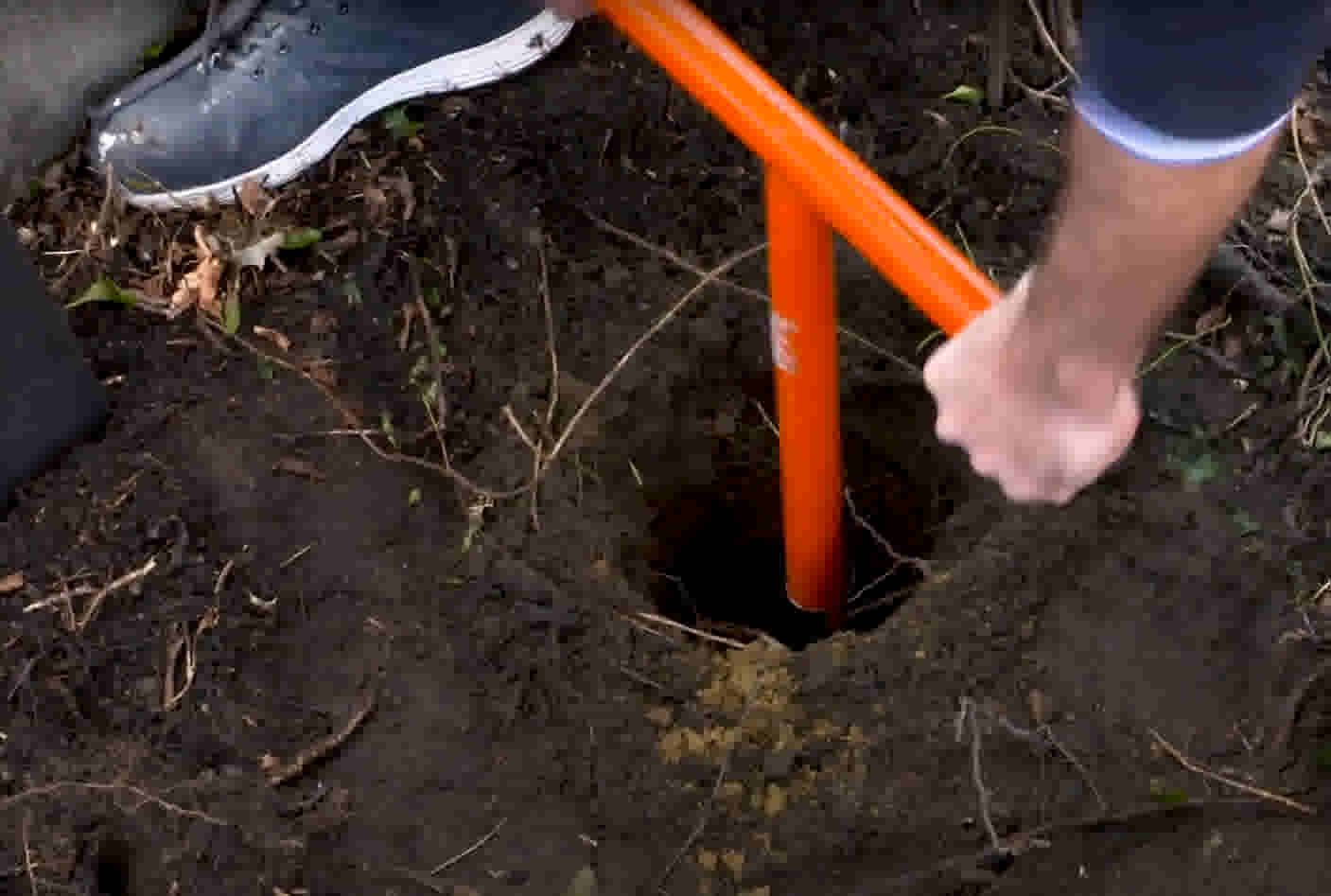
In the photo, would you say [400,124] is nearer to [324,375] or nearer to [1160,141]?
[324,375]

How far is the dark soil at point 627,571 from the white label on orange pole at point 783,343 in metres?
0.22

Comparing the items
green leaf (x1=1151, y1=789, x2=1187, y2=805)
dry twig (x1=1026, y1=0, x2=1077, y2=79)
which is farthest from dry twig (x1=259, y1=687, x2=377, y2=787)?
dry twig (x1=1026, y1=0, x2=1077, y2=79)

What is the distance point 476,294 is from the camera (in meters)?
1.29

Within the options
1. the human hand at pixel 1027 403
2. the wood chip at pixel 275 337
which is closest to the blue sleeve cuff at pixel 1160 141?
the human hand at pixel 1027 403

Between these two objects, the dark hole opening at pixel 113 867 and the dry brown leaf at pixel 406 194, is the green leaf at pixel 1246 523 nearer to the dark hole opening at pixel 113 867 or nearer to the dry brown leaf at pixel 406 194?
the dry brown leaf at pixel 406 194

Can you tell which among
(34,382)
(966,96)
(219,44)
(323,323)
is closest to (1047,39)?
(966,96)

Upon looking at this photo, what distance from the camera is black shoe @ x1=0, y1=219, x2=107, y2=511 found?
116cm

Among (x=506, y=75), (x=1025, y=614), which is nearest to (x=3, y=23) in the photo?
(x=506, y=75)

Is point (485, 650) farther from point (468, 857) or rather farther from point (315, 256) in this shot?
point (315, 256)

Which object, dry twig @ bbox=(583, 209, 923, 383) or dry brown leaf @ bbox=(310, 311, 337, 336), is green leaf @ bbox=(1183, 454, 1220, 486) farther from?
dry brown leaf @ bbox=(310, 311, 337, 336)

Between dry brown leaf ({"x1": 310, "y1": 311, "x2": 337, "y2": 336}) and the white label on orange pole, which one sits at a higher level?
the white label on orange pole

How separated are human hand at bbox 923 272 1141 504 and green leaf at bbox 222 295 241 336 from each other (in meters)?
0.77

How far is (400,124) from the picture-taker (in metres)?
1.42

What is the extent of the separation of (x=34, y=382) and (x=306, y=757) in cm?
41
